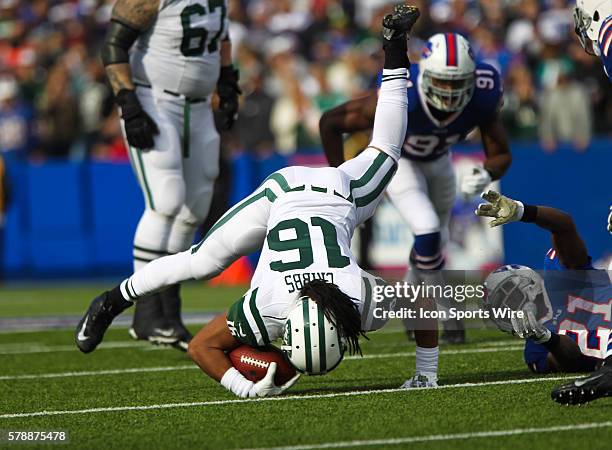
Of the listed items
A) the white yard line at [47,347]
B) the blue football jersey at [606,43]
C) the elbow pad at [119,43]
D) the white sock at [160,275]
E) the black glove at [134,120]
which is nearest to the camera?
the blue football jersey at [606,43]

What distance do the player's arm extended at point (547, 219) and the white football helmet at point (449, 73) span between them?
1669 mm

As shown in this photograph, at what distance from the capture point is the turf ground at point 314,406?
437 cm

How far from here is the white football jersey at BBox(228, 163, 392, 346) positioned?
5059 millimetres

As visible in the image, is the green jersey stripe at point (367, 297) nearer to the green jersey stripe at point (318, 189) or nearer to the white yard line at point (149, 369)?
the green jersey stripe at point (318, 189)

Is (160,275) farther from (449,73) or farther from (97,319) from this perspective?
(449,73)

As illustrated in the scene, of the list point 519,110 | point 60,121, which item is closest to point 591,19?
point 519,110

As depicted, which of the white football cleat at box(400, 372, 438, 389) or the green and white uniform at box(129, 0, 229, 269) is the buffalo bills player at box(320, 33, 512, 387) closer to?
the green and white uniform at box(129, 0, 229, 269)

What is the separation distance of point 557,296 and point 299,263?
153 cm

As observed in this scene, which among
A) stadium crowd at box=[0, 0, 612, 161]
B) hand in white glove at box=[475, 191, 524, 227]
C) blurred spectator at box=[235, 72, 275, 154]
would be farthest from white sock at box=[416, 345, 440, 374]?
blurred spectator at box=[235, 72, 275, 154]

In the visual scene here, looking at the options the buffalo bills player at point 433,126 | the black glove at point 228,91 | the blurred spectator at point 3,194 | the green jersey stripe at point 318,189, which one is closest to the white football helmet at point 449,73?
the buffalo bills player at point 433,126

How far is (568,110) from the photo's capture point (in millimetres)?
13484

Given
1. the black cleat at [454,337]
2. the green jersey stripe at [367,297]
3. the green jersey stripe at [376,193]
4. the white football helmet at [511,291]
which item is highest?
the green jersey stripe at [376,193]

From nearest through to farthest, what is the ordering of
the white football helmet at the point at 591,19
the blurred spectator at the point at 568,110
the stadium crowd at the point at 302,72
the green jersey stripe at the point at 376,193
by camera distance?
1. the white football helmet at the point at 591,19
2. the green jersey stripe at the point at 376,193
3. the blurred spectator at the point at 568,110
4. the stadium crowd at the point at 302,72

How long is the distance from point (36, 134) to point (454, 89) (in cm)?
953
